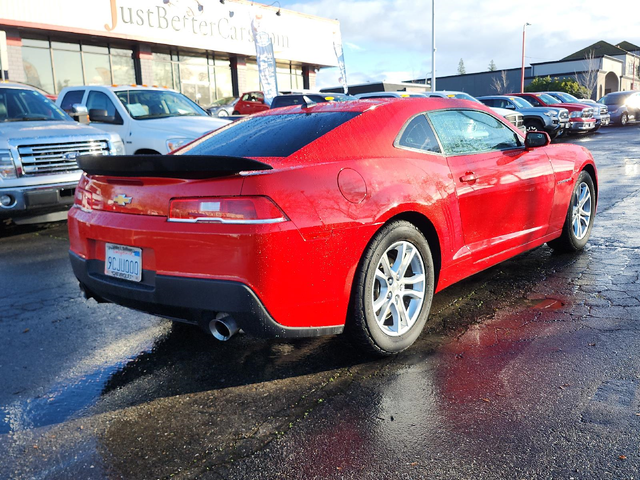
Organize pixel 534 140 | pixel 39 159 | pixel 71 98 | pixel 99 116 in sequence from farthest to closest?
pixel 71 98 < pixel 99 116 < pixel 39 159 < pixel 534 140

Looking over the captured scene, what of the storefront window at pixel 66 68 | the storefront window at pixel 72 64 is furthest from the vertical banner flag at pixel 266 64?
the storefront window at pixel 66 68

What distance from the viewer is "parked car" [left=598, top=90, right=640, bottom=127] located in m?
31.0

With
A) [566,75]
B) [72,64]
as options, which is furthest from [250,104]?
[566,75]

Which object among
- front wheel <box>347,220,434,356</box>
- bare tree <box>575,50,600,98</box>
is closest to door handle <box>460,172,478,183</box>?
front wheel <box>347,220,434,356</box>

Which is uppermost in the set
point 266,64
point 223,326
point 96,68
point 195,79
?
point 96,68

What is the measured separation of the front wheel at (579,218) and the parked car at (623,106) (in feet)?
93.4

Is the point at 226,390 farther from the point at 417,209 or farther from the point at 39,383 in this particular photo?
the point at 417,209

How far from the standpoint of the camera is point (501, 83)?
64188 mm

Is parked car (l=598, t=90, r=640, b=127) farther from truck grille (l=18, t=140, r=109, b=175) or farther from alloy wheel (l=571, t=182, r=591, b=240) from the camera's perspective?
truck grille (l=18, t=140, r=109, b=175)

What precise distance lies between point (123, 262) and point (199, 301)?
601mm

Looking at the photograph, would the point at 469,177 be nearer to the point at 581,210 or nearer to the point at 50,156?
the point at 581,210

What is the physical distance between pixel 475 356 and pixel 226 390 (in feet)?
4.73

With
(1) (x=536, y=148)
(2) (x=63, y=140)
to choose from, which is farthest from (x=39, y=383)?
(2) (x=63, y=140)

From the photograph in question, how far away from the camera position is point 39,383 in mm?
3398
